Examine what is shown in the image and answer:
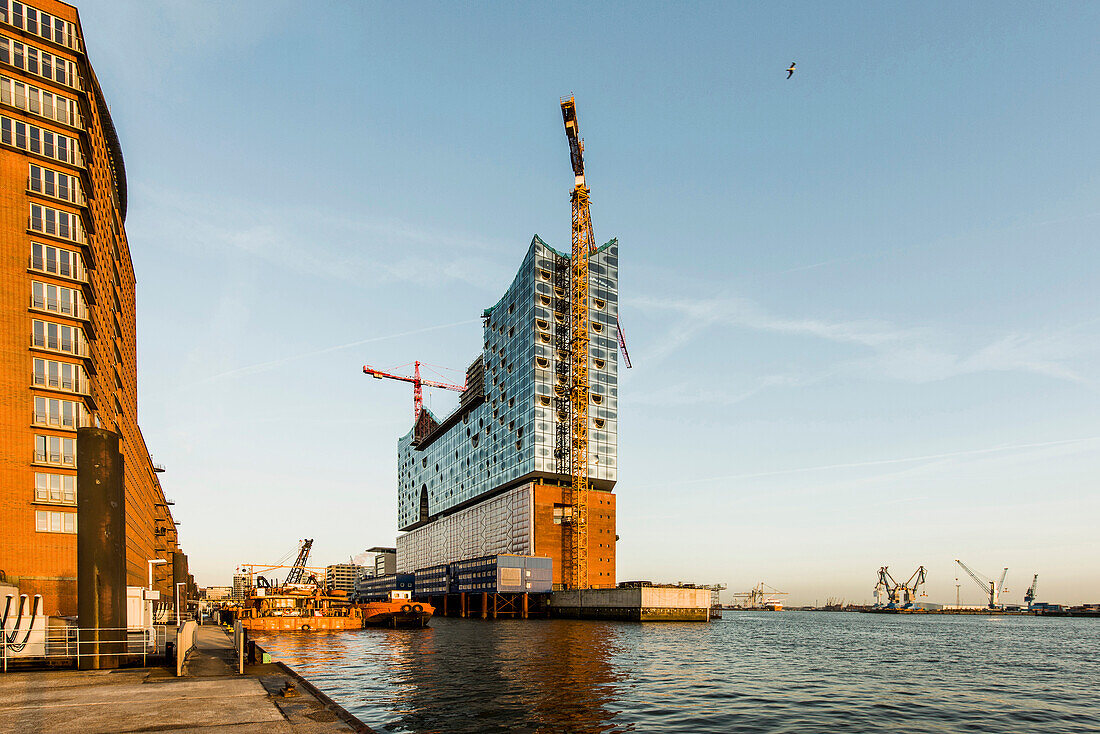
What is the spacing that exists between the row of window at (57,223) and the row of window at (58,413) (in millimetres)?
16483

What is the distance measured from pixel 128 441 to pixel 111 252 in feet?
94.3

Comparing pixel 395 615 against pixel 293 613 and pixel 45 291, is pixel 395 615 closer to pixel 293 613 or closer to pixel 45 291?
pixel 293 613

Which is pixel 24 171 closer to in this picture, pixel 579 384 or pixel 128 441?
pixel 128 441

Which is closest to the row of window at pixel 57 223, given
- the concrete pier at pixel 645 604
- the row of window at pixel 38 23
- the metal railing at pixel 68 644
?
the row of window at pixel 38 23

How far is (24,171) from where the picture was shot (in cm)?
7156

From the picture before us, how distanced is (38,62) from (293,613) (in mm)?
69134

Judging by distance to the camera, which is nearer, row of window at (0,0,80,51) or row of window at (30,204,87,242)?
row of window at (30,204,87,242)

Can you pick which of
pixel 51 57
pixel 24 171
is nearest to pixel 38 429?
pixel 24 171

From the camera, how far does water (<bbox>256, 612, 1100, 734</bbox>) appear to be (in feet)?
113

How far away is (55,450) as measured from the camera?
229 ft

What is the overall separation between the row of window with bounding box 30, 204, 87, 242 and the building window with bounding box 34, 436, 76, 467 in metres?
20.1

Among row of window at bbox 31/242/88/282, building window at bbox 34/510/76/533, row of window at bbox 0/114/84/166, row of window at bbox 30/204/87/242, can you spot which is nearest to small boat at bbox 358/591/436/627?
building window at bbox 34/510/76/533

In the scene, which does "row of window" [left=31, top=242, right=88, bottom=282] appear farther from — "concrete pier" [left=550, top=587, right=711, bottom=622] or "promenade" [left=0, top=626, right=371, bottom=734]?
"concrete pier" [left=550, top=587, right=711, bottom=622]

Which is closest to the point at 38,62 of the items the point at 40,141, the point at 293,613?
the point at 40,141
